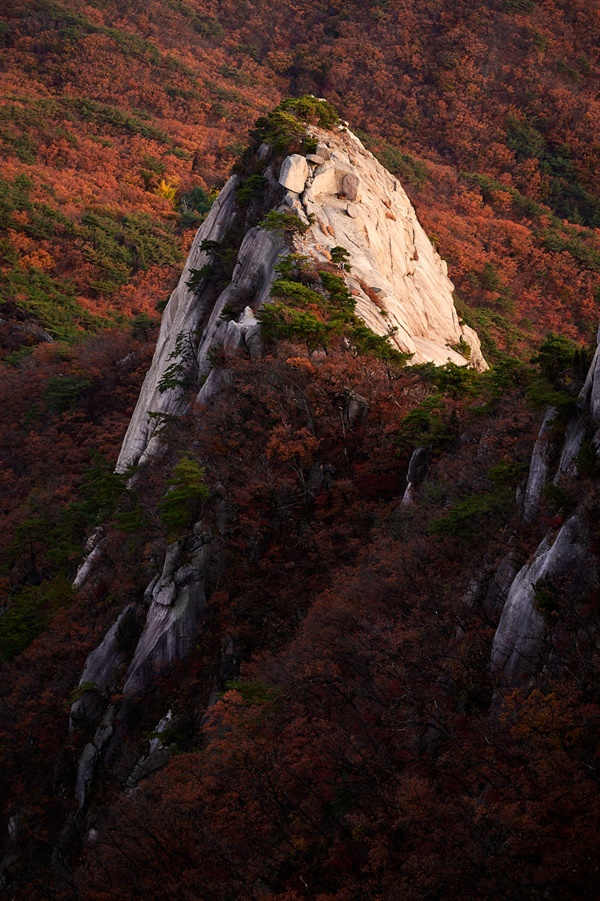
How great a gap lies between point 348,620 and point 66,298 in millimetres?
43506

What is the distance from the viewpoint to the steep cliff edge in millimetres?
23609

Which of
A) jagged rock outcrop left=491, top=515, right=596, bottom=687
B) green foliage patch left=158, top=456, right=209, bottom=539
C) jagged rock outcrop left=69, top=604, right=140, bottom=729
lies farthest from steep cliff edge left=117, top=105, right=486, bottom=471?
jagged rock outcrop left=491, top=515, right=596, bottom=687

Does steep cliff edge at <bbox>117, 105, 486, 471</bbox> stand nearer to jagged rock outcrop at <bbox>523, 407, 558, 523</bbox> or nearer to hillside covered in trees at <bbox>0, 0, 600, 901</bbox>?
hillside covered in trees at <bbox>0, 0, 600, 901</bbox>

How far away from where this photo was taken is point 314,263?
76.7 ft

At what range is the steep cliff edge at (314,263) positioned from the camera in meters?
23.6

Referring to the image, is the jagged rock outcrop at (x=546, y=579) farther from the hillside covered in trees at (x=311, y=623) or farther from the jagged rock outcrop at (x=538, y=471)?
the jagged rock outcrop at (x=538, y=471)

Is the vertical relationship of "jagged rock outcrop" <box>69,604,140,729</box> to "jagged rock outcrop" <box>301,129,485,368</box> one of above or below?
below

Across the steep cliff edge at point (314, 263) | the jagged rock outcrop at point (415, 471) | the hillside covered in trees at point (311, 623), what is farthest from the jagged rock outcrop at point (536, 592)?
the steep cliff edge at point (314, 263)

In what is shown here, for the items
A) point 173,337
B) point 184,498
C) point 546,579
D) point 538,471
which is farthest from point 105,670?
point 173,337

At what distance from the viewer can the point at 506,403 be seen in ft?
50.6

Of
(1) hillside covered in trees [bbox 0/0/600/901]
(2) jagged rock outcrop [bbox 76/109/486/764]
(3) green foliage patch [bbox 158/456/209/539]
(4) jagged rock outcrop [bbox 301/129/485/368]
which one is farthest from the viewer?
(4) jagged rock outcrop [bbox 301/129/485/368]

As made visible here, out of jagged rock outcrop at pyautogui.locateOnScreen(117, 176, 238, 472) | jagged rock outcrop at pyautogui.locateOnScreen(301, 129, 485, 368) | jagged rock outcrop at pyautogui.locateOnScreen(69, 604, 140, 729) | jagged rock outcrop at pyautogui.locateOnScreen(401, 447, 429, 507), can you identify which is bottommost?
jagged rock outcrop at pyautogui.locateOnScreen(69, 604, 140, 729)

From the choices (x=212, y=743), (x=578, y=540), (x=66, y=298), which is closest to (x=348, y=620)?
(x=212, y=743)

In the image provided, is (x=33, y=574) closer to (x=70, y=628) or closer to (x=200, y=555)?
(x=70, y=628)
